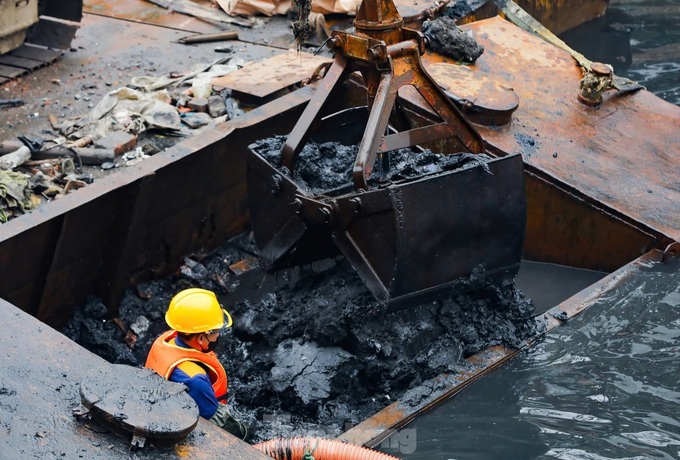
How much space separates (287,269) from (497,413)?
1636mm

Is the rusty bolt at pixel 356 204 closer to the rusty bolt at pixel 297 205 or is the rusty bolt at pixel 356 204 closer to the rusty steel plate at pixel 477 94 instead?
the rusty bolt at pixel 297 205

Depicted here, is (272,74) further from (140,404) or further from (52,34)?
(140,404)

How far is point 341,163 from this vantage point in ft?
19.0

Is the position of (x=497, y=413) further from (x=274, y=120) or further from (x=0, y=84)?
(x=0, y=84)

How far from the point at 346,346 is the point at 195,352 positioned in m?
1.45

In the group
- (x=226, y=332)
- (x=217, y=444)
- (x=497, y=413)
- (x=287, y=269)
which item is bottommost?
(x=226, y=332)

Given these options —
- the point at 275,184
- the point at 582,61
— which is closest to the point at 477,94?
the point at 582,61

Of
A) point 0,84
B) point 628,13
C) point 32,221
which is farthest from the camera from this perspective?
point 628,13

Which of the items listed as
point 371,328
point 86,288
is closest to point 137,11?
point 86,288

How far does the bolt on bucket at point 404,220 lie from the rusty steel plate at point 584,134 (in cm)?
149

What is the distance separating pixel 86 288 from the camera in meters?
6.64

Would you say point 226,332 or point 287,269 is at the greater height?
point 287,269

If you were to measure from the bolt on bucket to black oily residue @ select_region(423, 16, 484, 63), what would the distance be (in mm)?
2381

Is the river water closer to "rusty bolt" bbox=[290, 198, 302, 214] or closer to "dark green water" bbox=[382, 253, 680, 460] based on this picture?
"dark green water" bbox=[382, 253, 680, 460]
